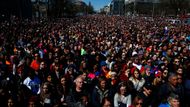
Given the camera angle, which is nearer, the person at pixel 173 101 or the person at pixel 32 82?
the person at pixel 173 101

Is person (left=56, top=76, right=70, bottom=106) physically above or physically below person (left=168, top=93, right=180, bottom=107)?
below

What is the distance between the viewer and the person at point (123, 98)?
8047 millimetres

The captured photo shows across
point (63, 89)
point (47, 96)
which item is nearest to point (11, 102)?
point (47, 96)

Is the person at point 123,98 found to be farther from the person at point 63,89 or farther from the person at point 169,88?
the person at point 63,89

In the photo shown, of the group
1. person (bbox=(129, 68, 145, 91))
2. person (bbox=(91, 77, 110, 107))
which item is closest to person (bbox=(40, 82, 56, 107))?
person (bbox=(91, 77, 110, 107))

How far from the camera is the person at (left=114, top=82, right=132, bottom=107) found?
26.4 ft

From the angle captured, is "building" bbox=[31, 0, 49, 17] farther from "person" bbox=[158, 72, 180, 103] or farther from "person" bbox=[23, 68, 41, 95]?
"person" bbox=[158, 72, 180, 103]

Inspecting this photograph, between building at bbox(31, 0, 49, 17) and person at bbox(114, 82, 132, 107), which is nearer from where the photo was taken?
person at bbox(114, 82, 132, 107)

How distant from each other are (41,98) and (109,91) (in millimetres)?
1414

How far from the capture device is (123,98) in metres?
8.09

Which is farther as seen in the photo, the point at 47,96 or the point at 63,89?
the point at 63,89

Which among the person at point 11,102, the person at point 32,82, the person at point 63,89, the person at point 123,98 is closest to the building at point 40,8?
the person at point 32,82

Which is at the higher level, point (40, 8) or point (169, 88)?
point (169, 88)

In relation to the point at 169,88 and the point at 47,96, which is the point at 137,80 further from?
the point at 47,96
